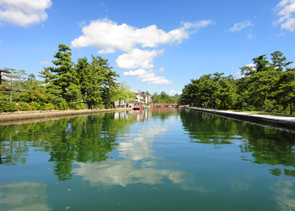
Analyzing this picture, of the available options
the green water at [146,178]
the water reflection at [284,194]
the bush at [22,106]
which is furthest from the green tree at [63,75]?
the water reflection at [284,194]

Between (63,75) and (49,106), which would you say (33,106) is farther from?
(63,75)

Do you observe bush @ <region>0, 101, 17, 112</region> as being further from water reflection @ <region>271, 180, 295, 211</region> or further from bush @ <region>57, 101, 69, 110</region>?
water reflection @ <region>271, 180, 295, 211</region>

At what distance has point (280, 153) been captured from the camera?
9281 mm

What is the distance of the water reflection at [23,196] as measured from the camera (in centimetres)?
454

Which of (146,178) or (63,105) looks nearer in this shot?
(146,178)

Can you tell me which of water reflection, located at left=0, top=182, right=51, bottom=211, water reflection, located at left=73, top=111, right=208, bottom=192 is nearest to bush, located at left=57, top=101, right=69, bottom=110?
water reflection, located at left=73, top=111, right=208, bottom=192

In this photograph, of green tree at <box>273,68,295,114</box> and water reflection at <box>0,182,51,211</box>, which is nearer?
water reflection at <box>0,182,51,211</box>

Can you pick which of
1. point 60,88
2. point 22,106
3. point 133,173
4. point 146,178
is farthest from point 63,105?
point 146,178

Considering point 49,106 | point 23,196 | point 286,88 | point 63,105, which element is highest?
point 286,88

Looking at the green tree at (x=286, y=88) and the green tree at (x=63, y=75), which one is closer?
the green tree at (x=286, y=88)

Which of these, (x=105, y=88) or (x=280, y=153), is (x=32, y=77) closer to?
(x=105, y=88)

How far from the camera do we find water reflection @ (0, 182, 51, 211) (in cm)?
454

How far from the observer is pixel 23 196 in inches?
199

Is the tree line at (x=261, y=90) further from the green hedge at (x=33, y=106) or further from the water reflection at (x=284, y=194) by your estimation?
the green hedge at (x=33, y=106)
